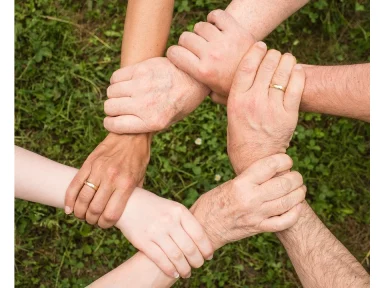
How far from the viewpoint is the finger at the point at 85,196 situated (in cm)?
248

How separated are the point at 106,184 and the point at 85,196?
111 mm

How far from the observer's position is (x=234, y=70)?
8.27 ft

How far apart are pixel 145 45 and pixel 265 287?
5.78 ft

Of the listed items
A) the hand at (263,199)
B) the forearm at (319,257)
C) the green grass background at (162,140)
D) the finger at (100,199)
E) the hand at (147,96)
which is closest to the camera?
the forearm at (319,257)

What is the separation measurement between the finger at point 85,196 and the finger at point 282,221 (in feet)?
2.61

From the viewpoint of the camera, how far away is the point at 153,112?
2600 millimetres

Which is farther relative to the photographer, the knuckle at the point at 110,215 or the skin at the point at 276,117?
the knuckle at the point at 110,215

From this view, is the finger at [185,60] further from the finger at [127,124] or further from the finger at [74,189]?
the finger at [74,189]

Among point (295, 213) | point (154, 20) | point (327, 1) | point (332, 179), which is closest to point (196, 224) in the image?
point (295, 213)

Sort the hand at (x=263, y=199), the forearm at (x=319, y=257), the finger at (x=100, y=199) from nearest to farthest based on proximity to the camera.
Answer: the forearm at (x=319, y=257) → the hand at (x=263, y=199) → the finger at (x=100, y=199)

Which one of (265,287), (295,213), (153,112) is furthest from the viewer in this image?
(265,287)

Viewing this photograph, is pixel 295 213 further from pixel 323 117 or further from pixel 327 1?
pixel 327 1

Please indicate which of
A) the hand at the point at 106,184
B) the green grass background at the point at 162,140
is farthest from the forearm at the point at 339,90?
the green grass background at the point at 162,140

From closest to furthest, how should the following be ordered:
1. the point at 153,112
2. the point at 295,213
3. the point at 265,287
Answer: the point at 295,213 < the point at 153,112 < the point at 265,287
